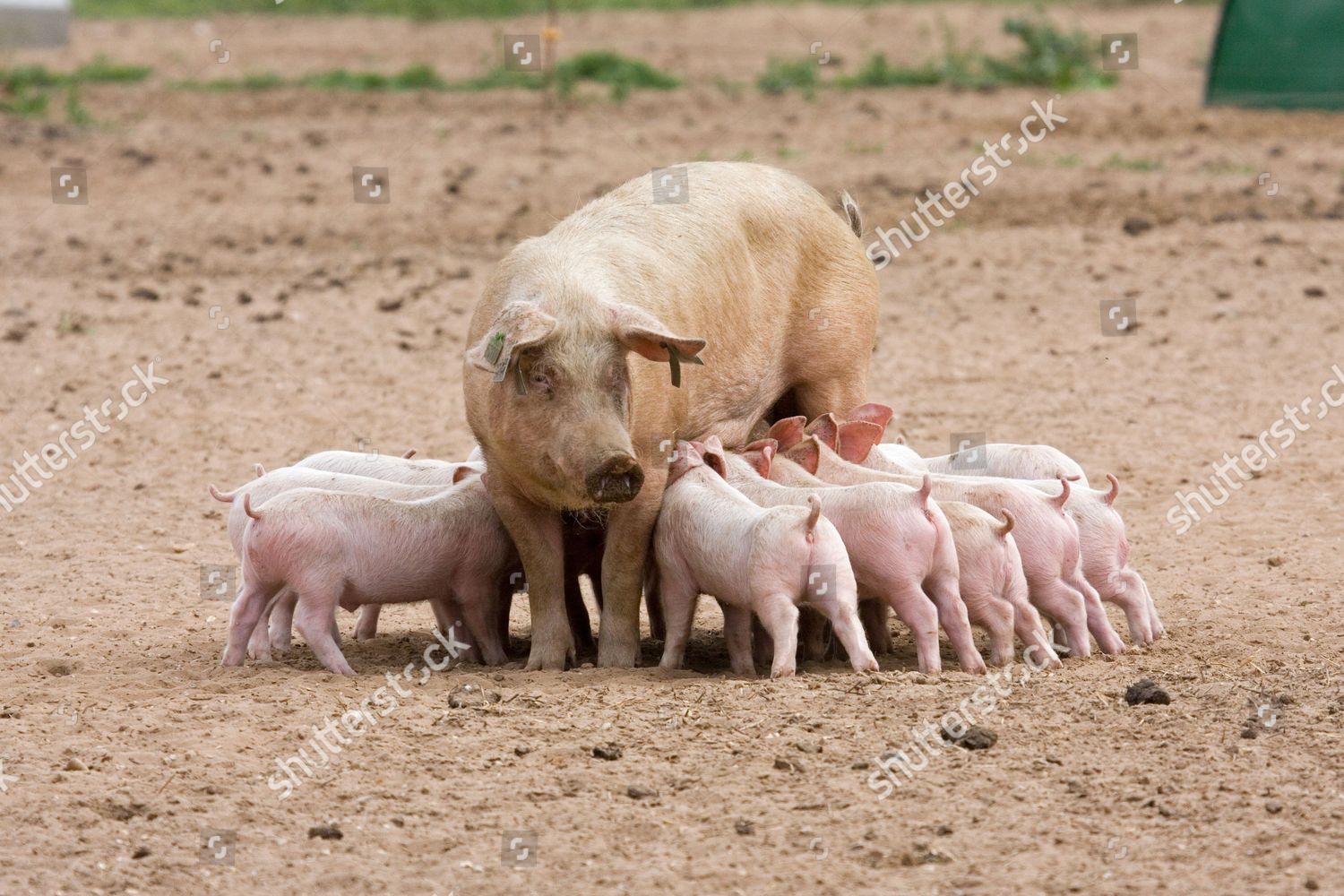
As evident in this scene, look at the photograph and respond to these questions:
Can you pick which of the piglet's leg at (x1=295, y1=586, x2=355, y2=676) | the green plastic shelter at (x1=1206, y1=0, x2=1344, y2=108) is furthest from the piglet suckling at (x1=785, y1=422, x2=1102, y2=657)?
the green plastic shelter at (x1=1206, y1=0, x2=1344, y2=108)

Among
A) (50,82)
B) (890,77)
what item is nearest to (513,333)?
(890,77)

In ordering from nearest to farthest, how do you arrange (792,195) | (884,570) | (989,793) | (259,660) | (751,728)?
(989,793)
(751,728)
(884,570)
(259,660)
(792,195)

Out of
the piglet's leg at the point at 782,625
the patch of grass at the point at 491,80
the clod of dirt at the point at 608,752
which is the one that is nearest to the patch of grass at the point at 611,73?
the patch of grass at the point at 491,80

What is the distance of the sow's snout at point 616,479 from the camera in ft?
18.2

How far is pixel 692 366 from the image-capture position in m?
6.70

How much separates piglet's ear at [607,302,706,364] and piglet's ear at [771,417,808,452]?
94 centimetres

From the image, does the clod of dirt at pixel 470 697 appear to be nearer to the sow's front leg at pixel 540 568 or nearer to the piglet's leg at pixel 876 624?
the sow's front leg at pixel 540 568

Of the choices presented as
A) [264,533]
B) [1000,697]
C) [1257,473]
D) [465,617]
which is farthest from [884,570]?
[1257,473]

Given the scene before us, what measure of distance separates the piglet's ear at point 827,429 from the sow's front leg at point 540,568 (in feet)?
3.74

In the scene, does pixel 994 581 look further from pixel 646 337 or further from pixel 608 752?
pixel 608 752

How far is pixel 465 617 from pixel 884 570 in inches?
66.0

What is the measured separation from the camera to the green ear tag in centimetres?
564

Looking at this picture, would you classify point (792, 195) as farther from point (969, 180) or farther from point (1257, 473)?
point (969, 180)

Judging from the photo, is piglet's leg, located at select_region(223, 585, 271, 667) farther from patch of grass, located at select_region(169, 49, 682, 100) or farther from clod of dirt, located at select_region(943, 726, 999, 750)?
patch of grass, located at select_region(169, 49, 682, 100)
